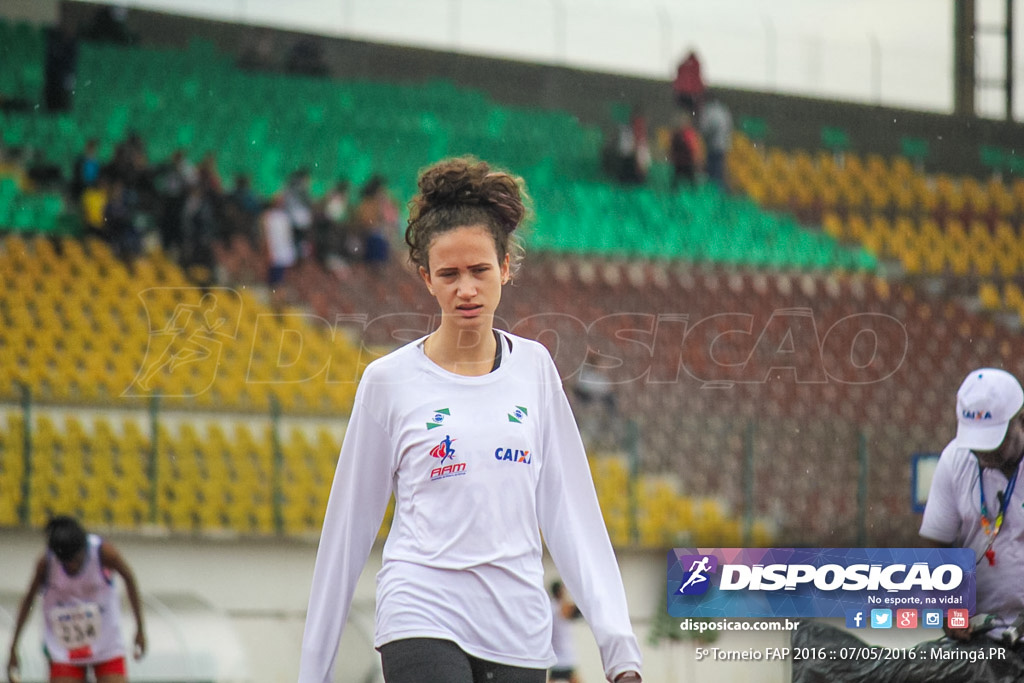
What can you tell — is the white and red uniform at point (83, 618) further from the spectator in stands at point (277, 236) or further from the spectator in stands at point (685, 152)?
the spectator in stands at point (685, 152)

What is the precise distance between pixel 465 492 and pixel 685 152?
2630mm

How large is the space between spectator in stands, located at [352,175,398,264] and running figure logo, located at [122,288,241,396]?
19.2 inches

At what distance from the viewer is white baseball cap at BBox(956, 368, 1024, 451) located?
4.12 m

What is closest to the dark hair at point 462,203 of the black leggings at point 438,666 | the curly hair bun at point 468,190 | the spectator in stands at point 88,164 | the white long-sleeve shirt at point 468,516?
the curly hair bun at point 468,190

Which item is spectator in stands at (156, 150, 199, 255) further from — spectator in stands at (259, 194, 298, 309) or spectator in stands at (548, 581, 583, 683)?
spectator in stands at (548, 581, 583, 683)

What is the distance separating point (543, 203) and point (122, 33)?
156 centimetres

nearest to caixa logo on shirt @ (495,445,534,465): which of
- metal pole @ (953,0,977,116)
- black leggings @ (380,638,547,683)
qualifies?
black leggings @ (380,638,547,683)

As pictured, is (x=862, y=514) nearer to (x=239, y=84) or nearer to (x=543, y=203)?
(x=543, y=203)

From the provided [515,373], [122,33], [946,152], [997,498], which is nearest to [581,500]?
[515,373]

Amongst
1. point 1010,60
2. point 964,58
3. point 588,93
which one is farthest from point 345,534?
point 1010,60

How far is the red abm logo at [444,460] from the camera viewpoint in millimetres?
2318

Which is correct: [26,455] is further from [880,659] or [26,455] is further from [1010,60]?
[1010,60]

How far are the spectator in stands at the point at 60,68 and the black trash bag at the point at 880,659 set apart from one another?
3126 millimetres

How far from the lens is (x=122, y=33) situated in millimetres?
4133
